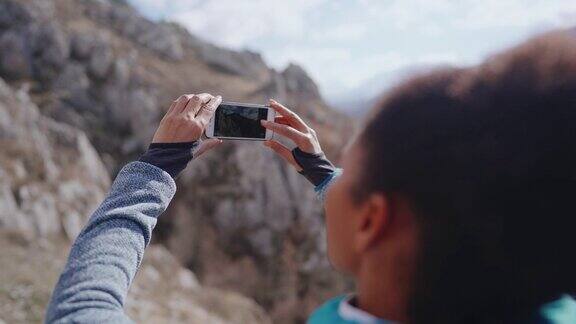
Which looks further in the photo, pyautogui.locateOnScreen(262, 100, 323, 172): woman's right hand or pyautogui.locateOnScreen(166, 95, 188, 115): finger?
pyautogui.locateOnScreen(262, 100, 323, 172): woman's right hand

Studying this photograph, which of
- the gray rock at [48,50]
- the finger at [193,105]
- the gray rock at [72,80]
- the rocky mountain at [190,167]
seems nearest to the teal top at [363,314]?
the finger at [193,105]

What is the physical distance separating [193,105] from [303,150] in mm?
699

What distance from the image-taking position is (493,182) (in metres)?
1.09

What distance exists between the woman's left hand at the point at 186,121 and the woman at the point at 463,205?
57cm

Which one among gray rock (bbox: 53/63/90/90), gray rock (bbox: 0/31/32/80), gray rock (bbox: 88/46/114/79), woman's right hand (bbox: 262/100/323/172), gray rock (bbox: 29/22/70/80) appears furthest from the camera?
gray rock (bbox: 88/46/114/79)

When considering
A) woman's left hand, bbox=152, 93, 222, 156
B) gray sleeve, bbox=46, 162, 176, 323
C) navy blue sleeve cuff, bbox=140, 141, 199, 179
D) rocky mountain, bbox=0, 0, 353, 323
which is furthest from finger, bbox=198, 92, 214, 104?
rocky mountain, bbox=0, 0, 353, 323

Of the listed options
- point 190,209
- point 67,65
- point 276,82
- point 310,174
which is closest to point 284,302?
point 190,209

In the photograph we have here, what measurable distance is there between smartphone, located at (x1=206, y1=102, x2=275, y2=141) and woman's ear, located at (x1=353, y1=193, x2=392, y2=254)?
1431 millimetres

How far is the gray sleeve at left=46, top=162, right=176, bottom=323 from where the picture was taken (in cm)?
125

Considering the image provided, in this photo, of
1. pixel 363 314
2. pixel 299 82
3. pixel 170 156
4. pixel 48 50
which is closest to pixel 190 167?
pixel 48 50

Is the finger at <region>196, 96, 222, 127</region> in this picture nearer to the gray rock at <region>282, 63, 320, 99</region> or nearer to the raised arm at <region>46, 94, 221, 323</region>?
the raised arm at <region>46, 94, 221, 323</region>

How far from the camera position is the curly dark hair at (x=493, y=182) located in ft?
3.61

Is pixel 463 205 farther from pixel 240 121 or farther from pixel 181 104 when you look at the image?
pixel 240 121

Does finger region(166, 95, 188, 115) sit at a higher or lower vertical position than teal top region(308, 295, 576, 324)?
higher
